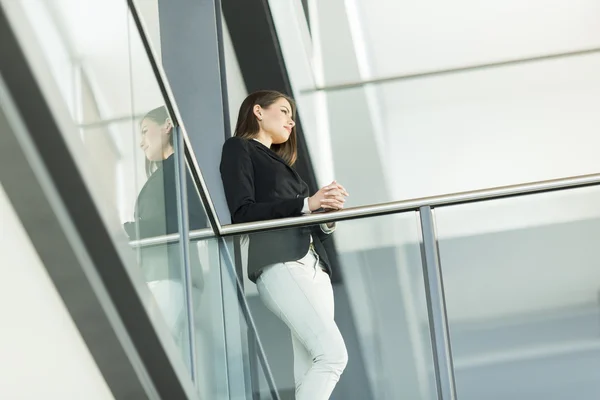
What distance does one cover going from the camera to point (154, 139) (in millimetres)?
2600

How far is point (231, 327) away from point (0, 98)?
1.57 meters

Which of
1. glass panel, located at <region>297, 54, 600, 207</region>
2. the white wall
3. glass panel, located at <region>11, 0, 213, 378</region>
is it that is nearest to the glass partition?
glass panel, located at <region>297, 54, 600, 207</region>

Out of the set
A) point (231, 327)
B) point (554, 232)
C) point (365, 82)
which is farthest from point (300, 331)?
point (365, 82)

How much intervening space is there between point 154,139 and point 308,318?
79cm

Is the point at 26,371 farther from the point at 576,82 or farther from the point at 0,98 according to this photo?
the point at 576,82

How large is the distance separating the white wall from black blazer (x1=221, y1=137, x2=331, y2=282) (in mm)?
968

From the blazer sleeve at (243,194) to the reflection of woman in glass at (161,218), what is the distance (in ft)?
1.48

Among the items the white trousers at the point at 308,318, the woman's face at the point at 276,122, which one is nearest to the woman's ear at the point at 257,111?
the woman's face at the point at 276,122

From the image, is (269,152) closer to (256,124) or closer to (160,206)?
(256,124)

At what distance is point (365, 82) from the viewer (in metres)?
6.84

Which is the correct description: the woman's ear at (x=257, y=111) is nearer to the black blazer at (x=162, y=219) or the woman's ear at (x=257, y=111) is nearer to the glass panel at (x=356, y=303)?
the glass panel at (x=356, y=303)

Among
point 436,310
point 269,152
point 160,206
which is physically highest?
point 269,152

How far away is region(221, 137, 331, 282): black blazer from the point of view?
324 cm

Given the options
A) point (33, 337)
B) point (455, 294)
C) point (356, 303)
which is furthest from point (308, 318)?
point (33, 337)
